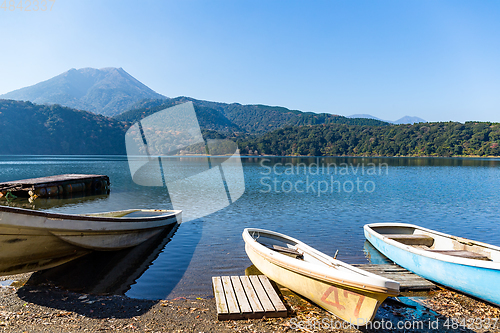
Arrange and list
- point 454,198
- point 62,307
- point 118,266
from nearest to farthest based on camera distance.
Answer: point 62,307 < point 118,266 < point 454,198

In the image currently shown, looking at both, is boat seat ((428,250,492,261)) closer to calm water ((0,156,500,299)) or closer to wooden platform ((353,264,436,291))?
wooden platform ((353,264,436,291))

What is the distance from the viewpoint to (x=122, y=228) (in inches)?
455

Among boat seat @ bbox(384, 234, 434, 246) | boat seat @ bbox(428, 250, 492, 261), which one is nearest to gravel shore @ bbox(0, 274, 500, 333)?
boat seat @ bbox(428, 250, 492, 261)

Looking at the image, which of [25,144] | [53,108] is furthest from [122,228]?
[53,108]

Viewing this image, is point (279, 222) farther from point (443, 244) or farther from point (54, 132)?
point (54, 132)

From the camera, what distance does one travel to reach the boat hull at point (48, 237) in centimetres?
783

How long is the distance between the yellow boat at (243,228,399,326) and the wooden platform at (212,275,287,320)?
0.62 m

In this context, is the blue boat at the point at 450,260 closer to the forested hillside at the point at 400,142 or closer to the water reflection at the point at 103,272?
the water reflection at the point at 103,272

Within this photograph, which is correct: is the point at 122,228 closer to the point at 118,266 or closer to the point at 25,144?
the point at 118,266

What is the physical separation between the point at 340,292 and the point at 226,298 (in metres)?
2.82

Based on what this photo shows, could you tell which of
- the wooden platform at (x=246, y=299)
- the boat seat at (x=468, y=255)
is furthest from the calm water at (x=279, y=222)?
the boat seat at (x=468, y=255)

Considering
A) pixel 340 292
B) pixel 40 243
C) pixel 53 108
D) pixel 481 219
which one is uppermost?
pixel 53 108

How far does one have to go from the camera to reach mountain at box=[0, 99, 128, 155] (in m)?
155

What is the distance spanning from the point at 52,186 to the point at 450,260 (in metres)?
33.9
